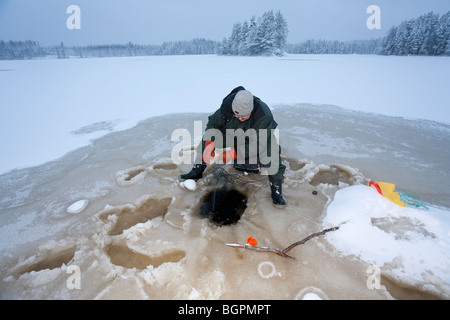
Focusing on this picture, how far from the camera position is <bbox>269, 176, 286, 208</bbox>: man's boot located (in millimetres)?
2465

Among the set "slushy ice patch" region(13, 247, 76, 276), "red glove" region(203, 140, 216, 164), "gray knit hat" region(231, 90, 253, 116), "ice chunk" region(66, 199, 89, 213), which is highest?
"gray knit hat" region(231, 90, 253, 116)

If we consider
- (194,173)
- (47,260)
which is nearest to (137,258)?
(47,260)

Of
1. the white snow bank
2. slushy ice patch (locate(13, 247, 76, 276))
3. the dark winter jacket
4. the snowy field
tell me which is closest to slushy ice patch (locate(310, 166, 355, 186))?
the snowy field

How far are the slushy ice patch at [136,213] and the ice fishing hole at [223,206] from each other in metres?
0.48

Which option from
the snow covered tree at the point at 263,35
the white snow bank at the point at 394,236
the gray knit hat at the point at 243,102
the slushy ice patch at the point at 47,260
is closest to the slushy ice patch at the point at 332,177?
the white snow bank at the point at 394,236

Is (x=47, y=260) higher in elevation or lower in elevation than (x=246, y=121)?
lower

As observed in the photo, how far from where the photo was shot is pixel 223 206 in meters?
2.53

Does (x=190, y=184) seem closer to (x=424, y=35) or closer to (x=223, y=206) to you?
(x=223, y=206)

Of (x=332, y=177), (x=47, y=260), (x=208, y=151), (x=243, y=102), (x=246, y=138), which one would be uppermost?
(x=243, y=102)

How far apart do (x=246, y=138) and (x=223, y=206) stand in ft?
3.10

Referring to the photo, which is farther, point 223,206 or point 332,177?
point 332,177

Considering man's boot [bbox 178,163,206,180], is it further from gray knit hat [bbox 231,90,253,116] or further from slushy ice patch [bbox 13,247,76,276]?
slushy ice patch [bbox 13,247,76,276]

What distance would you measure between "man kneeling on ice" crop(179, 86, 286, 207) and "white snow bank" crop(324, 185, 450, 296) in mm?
681

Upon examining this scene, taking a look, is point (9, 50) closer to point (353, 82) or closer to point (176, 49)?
point (176, 49)
